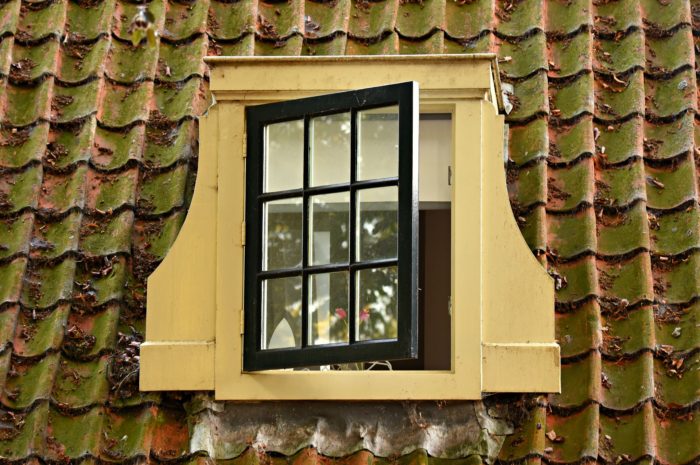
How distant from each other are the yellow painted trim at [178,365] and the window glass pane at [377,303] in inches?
23.6

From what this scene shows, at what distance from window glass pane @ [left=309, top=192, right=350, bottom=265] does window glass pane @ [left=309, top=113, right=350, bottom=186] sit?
0.07 meters

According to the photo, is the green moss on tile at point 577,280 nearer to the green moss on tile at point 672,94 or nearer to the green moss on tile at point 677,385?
the green moss on tile at point 677,385

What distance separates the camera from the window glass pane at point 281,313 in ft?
17.3

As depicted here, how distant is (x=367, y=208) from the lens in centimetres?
528

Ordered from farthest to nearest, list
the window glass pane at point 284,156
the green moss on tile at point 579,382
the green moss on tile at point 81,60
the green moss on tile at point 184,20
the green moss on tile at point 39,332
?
1. the green moss on tile at point 184,20
2. the green moss on tile at point 81,60
3. the green moss on tile at point 39,332
4. the window glass pane at point 284,156
5. the green moss on tile at point 579,382

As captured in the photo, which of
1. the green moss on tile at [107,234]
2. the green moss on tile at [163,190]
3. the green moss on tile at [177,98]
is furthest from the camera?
the green moss on tile at [177,98]

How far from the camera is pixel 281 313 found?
531cm

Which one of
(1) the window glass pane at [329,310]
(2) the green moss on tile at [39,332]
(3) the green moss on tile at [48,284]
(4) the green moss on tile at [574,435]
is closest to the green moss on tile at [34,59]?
(3) the green moss on tile at [48,284]

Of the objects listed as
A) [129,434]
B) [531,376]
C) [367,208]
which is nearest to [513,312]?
[531,376]

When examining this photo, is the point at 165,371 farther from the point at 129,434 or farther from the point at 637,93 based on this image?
the point at 637,93

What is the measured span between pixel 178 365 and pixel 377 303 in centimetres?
79

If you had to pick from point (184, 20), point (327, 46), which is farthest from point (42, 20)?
point (327, 46)

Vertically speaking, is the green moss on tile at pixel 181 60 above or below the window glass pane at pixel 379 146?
above

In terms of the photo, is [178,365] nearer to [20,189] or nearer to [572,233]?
[20,189]
